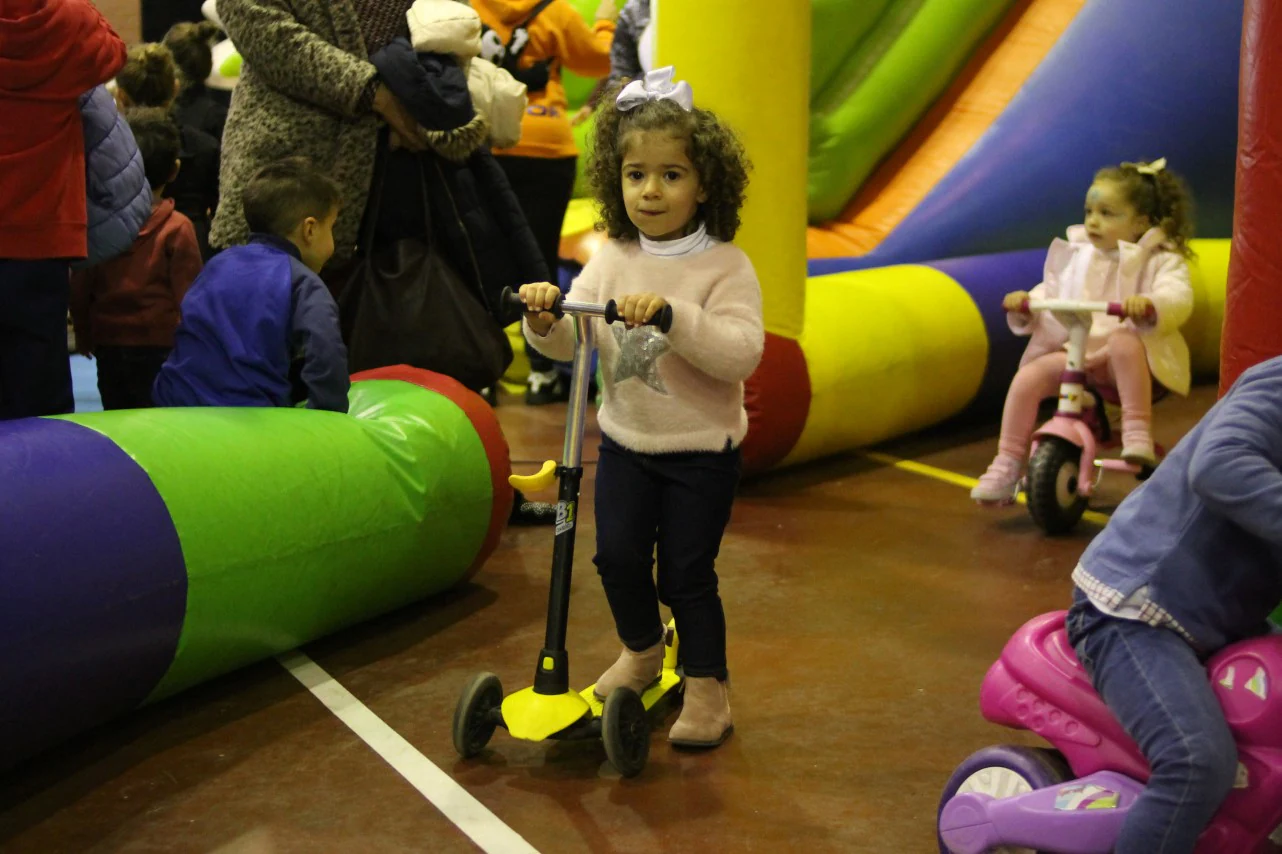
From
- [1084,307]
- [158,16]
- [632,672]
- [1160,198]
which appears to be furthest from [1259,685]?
[158,16]

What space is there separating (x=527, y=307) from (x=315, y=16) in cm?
192

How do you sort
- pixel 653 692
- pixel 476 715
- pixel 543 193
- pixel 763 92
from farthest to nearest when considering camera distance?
pixel 543 193, pixel 763 92, pixel 653 692, pixel 476 715

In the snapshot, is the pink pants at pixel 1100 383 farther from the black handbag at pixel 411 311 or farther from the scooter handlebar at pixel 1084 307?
the black handbag at pixel 411 311

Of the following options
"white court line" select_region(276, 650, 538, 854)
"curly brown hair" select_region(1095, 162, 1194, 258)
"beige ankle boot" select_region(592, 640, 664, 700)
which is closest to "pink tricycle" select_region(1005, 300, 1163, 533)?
"curly brown hair" select_region(1095, 162, 1194, 258)

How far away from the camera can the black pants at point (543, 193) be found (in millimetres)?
6684

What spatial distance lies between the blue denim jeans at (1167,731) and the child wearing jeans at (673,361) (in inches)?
40.0

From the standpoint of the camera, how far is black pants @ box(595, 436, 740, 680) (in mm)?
3178

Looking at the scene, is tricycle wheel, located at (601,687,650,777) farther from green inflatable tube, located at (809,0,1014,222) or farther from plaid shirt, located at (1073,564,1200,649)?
green inflatable tube, located at (809,0,1014,222)

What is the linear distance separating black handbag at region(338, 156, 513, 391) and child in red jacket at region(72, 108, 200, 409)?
0.55 m

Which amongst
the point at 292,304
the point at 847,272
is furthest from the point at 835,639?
the point at 847,272

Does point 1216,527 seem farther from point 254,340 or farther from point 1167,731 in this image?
point 254,340

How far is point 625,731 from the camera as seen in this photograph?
3.05 m

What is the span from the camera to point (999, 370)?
655 cm

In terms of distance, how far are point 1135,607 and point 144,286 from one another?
339 centimetres
